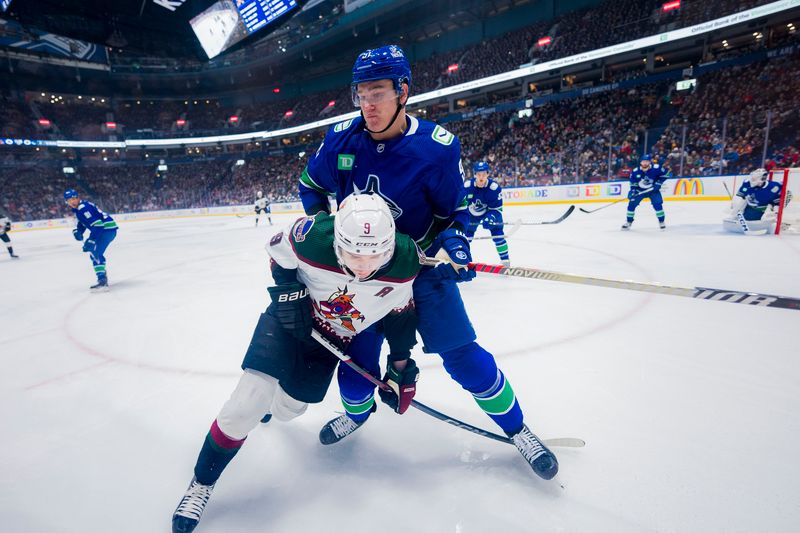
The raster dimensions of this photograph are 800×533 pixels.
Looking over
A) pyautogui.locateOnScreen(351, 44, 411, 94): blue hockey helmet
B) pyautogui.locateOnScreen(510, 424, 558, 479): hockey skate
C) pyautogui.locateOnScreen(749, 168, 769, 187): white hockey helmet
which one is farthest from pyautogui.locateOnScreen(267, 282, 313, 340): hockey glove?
pyautogui.locateOnScreen(749, 168, 769, 187): white hockey helmet

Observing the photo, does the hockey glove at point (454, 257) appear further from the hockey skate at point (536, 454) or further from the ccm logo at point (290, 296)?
the hockey skate at point (536, 454)

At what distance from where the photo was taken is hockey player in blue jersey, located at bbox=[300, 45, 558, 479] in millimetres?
1548

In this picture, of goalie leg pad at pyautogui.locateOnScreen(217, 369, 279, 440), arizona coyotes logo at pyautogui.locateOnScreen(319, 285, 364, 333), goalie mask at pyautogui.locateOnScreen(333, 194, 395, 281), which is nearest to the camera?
goalie mask at pyautogui.locateOnScreen(333, 194, 395, 281)

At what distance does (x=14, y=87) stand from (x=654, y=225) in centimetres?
4017

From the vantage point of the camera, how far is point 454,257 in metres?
1.55

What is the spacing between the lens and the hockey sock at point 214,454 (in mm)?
1428

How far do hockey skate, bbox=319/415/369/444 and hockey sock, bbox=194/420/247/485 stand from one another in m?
0.55

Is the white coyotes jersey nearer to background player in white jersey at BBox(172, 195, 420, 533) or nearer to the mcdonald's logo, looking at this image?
background player in white jersey at BBox(172, 195, 420, 533)

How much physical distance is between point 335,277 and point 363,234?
271mm

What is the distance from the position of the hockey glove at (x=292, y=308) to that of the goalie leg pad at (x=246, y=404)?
0.68ft

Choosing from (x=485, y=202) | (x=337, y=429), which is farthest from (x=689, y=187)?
(x=337, y=429)

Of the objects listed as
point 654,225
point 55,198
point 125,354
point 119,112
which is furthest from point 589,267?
point 119,112

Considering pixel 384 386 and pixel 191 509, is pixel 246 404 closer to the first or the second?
pixel 191 509

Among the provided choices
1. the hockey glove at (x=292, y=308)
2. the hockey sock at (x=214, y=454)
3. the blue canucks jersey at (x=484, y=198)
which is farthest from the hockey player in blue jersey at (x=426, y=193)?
the blue canucks jersey at (x=484, y=198)
